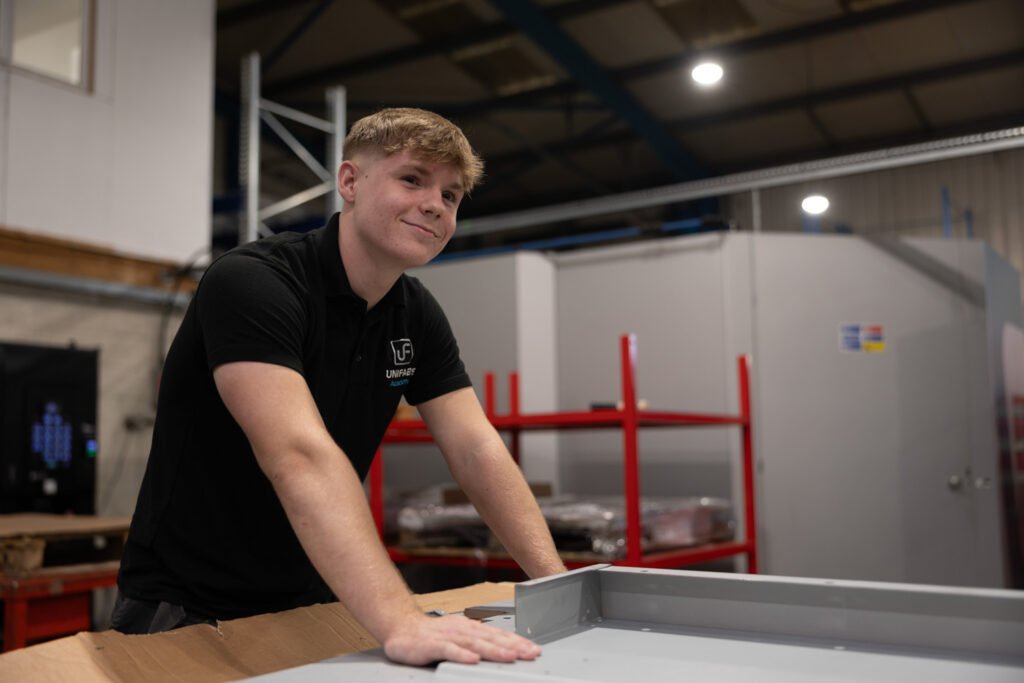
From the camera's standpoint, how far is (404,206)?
1.42 m

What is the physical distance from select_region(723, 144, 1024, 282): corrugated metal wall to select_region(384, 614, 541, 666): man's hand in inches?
199

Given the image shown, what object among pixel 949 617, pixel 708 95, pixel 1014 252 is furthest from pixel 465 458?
pixel 708 95

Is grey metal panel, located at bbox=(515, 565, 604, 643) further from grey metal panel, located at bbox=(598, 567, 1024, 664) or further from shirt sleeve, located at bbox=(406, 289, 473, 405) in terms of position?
shirt sleeve, located at bbox=(406, 289, 473, 405)

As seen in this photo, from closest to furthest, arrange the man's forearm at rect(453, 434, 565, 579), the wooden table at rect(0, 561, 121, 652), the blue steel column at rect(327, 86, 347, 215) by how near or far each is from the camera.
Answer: the man's forearm at rect(453, 434, 565, 579)
the wooden table at rect(0, 561, 121, 652)
the blue steel column at rect(327, 86, 347, 215)

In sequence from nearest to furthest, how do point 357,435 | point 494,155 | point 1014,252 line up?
point 357,435 → point 1014,252 → point 494,155

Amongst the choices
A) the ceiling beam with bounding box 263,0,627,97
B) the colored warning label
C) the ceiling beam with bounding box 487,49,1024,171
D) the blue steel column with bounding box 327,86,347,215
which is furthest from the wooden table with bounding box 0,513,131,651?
the ceiling beam with bounding box 487,49,1024,171

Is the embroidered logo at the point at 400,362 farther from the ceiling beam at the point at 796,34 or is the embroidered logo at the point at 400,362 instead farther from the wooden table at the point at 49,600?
the ceiling beam at the point at 796,34

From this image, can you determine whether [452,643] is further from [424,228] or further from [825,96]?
[825,96]

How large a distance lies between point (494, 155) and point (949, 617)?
860cm

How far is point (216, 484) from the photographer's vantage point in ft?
4.69

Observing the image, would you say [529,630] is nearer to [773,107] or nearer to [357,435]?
[357,435]

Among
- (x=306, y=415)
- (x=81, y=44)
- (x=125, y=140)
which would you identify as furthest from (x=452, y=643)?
(x=81, y=44)

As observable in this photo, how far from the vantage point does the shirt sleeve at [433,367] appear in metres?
1.70

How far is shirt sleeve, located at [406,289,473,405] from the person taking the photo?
67.0 inches
